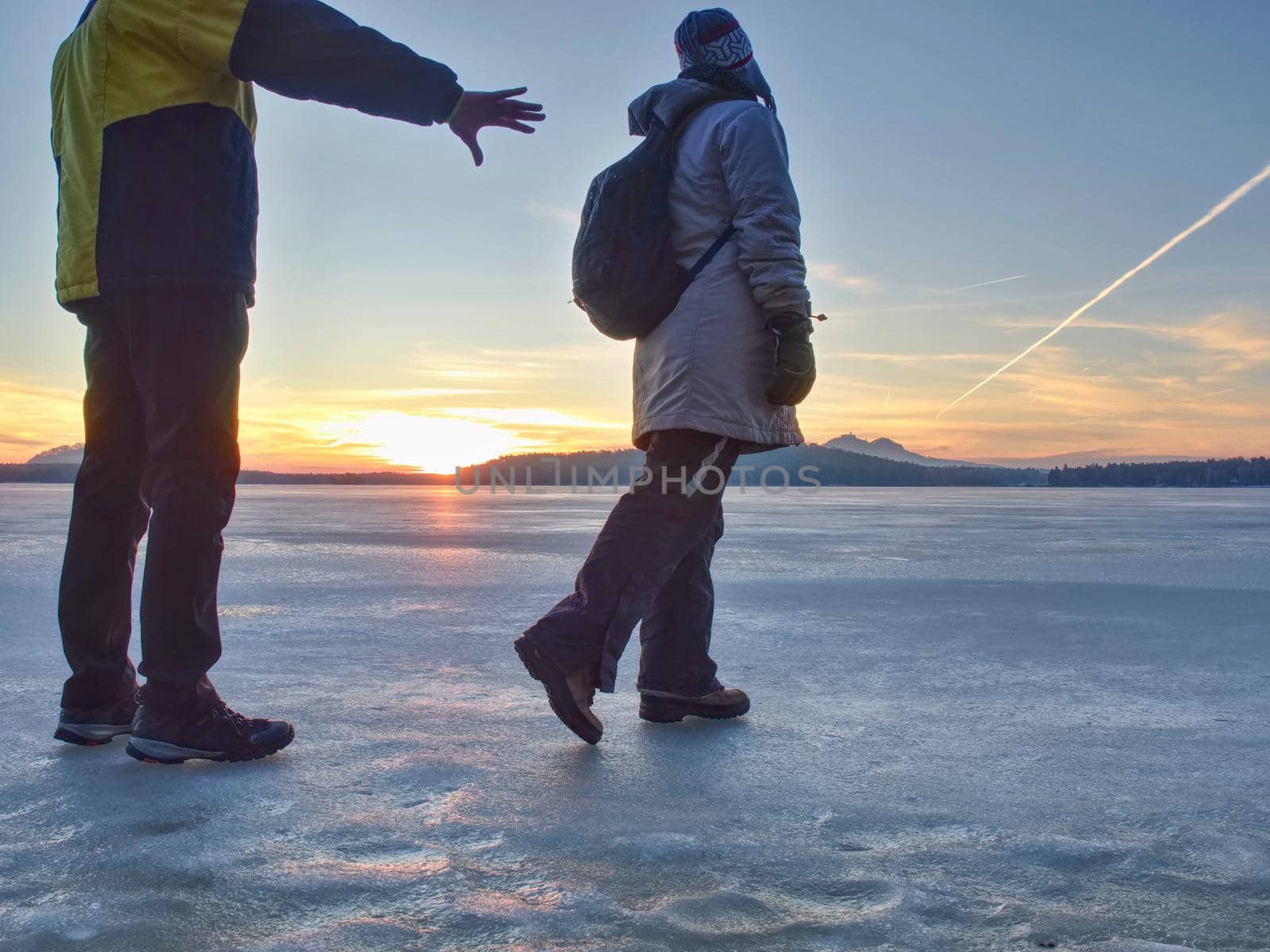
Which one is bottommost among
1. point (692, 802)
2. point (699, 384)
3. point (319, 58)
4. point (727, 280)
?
point (692, 802)

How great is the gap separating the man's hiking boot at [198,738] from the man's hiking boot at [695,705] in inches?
35.3

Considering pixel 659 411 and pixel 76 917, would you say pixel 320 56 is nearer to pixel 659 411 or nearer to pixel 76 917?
pixel 659 411

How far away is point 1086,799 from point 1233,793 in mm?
287

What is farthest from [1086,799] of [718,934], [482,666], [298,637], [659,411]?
[298,637]

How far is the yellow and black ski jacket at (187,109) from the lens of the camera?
2.15 m

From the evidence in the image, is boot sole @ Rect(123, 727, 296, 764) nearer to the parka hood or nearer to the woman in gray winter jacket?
the woman in gray winter jacket

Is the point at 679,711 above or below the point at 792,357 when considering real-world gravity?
below

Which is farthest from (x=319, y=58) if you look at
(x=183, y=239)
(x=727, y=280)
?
(x=727, y=280)

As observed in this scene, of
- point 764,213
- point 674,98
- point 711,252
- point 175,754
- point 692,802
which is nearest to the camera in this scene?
point 692,802

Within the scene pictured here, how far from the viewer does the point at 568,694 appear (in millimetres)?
2240

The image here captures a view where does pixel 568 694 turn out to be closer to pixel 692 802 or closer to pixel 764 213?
pixel 692 802

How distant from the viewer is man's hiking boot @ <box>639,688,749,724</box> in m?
2.55

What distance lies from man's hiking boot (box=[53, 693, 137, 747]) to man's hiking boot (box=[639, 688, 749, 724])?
1.19 metres

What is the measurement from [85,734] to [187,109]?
4.51 feet
